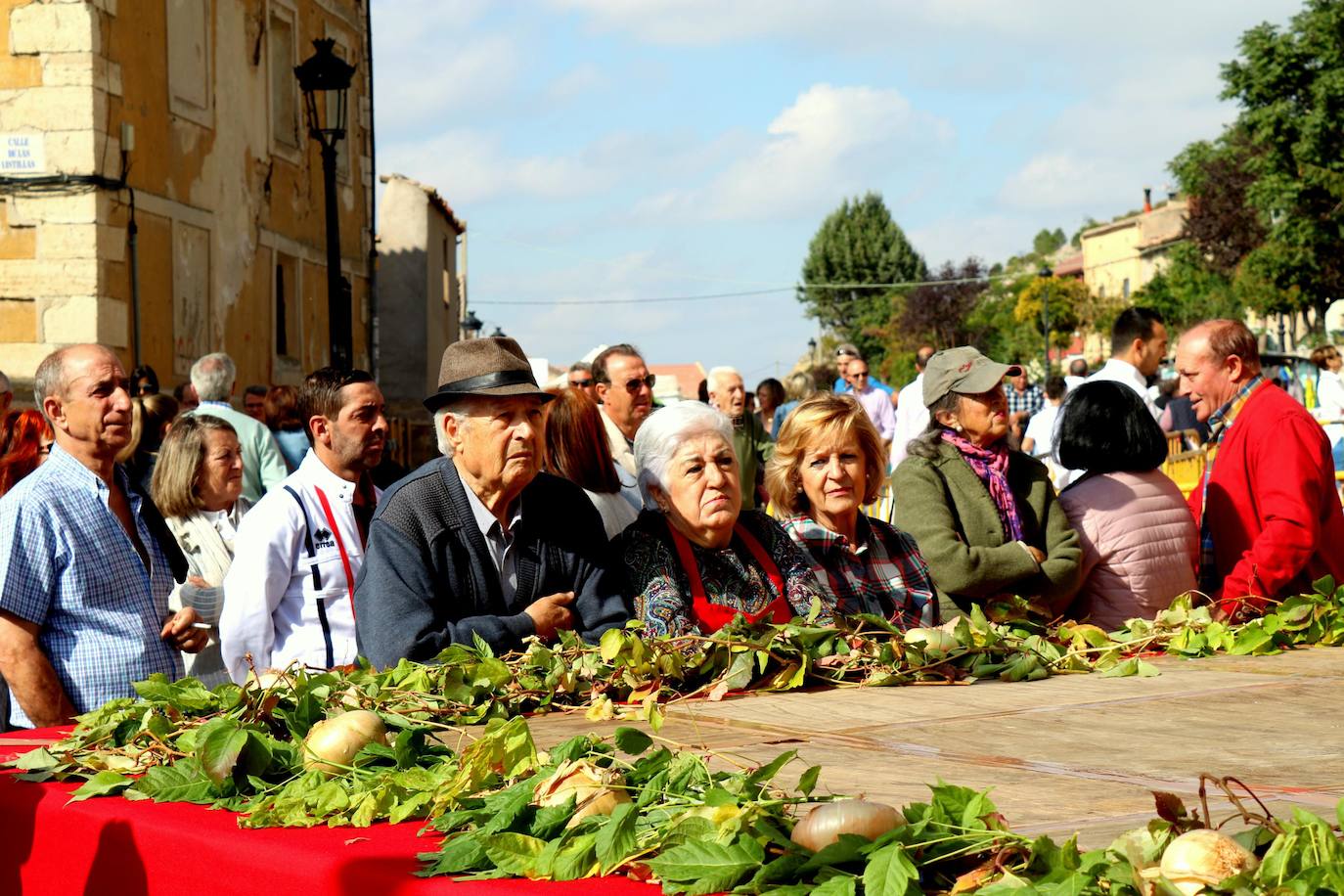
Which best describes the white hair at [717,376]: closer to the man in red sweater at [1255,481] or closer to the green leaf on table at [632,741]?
the man in red sweater at [1255,481]

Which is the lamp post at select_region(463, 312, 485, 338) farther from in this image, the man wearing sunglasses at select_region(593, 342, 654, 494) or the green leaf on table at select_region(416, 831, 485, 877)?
the green leaf on table at select_region(416, 831, 485, 877)

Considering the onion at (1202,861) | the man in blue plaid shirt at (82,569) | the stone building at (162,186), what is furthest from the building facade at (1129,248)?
the onion at (1202,861)

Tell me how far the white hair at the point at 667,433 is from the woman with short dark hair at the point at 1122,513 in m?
1.58

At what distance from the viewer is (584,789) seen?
203 cm

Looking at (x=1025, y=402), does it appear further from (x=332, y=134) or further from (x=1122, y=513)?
(x=1122, y=513)

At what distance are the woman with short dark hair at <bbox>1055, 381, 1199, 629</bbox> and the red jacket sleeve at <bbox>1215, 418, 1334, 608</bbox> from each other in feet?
0.74

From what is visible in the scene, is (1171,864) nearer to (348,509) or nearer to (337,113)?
(348,509)

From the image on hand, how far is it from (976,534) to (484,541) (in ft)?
6.89

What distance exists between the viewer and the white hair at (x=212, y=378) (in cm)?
930

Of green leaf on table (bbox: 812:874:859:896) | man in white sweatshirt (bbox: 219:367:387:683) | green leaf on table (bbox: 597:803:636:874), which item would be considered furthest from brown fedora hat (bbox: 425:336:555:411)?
green leaf on table (bbox: 812:874:859:896)

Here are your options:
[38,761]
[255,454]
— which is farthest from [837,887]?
[255,454]

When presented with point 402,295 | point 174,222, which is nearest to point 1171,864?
point 174,222

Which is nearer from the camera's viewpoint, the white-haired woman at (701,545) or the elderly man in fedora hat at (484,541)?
the elderly man in fedora hat at (484,541)

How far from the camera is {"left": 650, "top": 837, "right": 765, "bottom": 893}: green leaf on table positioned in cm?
170
